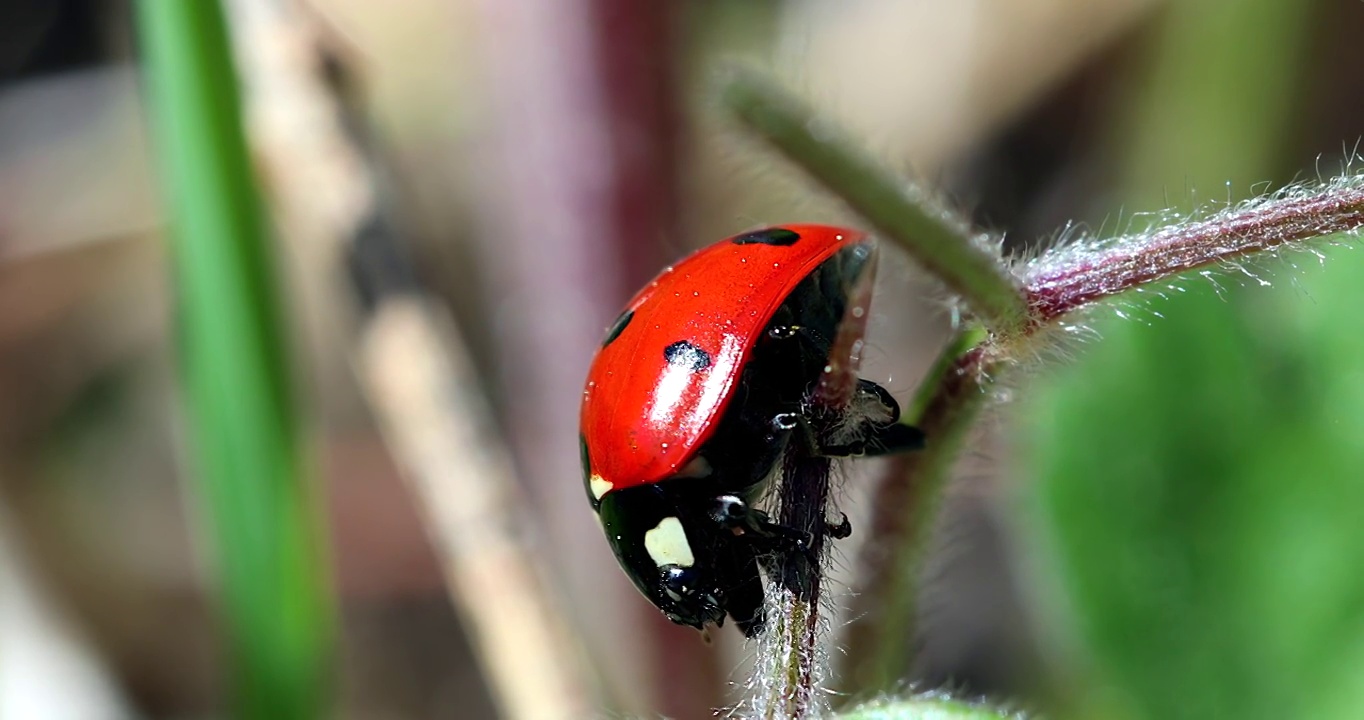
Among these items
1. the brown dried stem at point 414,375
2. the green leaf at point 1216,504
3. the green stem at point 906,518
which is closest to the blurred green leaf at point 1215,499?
the green leaf at point 1216,504

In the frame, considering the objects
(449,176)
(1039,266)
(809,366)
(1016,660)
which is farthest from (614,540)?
(449,176)

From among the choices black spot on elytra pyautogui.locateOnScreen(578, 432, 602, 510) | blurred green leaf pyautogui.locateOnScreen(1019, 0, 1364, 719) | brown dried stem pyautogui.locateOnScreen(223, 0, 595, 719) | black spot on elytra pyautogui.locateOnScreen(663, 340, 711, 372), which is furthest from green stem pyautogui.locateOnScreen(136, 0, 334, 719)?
blurred green leaf pyautogui.locateOnScreen(1019, 0, 1364, 719)

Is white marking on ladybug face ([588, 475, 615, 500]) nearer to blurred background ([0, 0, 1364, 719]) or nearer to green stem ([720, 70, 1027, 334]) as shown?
blurred background ([0, 0, 1364, 719])

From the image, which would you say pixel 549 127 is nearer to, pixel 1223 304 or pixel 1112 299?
pixel 1223 304

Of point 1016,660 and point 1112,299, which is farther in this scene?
point 1016,660

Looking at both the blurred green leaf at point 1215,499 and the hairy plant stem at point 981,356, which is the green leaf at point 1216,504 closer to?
the blurred green leaf at point 1215,499

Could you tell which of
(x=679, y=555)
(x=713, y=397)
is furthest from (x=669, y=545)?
(x=713, y=397)

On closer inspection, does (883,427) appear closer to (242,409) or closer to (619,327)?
(619,327)
